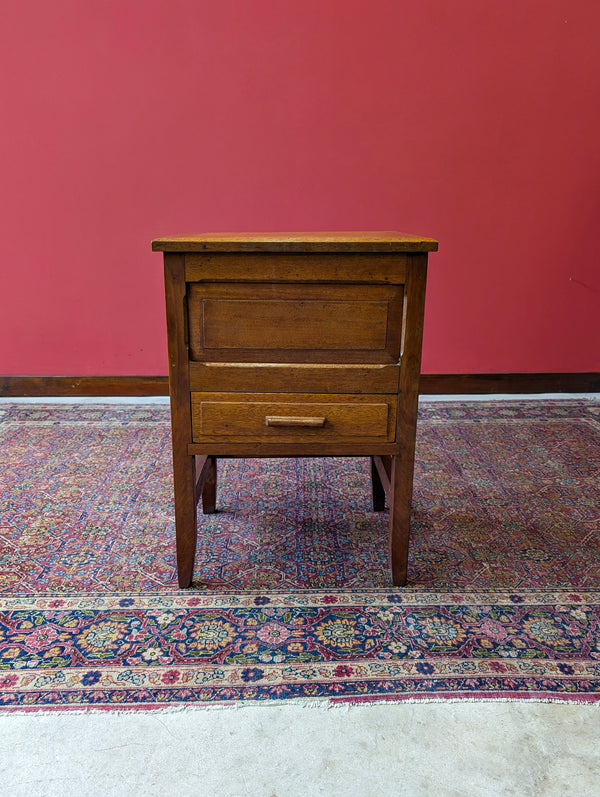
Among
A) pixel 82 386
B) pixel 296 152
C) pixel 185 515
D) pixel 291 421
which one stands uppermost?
pixel 296 152

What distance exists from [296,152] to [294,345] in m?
2.10

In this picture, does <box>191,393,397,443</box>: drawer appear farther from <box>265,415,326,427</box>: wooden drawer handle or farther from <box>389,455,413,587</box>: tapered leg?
<box>389,455,413,587</box>: tapered leg

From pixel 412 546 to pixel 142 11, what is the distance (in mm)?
2985

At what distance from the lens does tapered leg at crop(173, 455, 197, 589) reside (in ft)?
5.70

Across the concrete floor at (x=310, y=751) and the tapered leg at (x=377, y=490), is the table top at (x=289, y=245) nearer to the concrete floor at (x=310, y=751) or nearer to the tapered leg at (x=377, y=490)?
the tapered leg at (x=377, y=490)

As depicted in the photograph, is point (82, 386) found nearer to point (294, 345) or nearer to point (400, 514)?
point (294, 345)

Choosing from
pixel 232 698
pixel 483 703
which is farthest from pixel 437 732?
pixel 232 698

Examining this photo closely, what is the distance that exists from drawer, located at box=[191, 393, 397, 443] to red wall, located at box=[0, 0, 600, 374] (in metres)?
1.97

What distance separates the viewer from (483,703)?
1.41m

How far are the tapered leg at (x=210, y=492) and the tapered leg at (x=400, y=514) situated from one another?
0.75 meters

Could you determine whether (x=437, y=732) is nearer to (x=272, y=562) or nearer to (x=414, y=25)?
(x=272, y=562)

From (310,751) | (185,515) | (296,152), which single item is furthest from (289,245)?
(296,152)

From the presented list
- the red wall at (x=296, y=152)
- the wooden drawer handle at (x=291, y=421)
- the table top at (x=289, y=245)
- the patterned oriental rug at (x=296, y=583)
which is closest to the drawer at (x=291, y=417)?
the wooden drawer handle at (x=291, y=421)

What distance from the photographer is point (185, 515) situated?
178 cm
